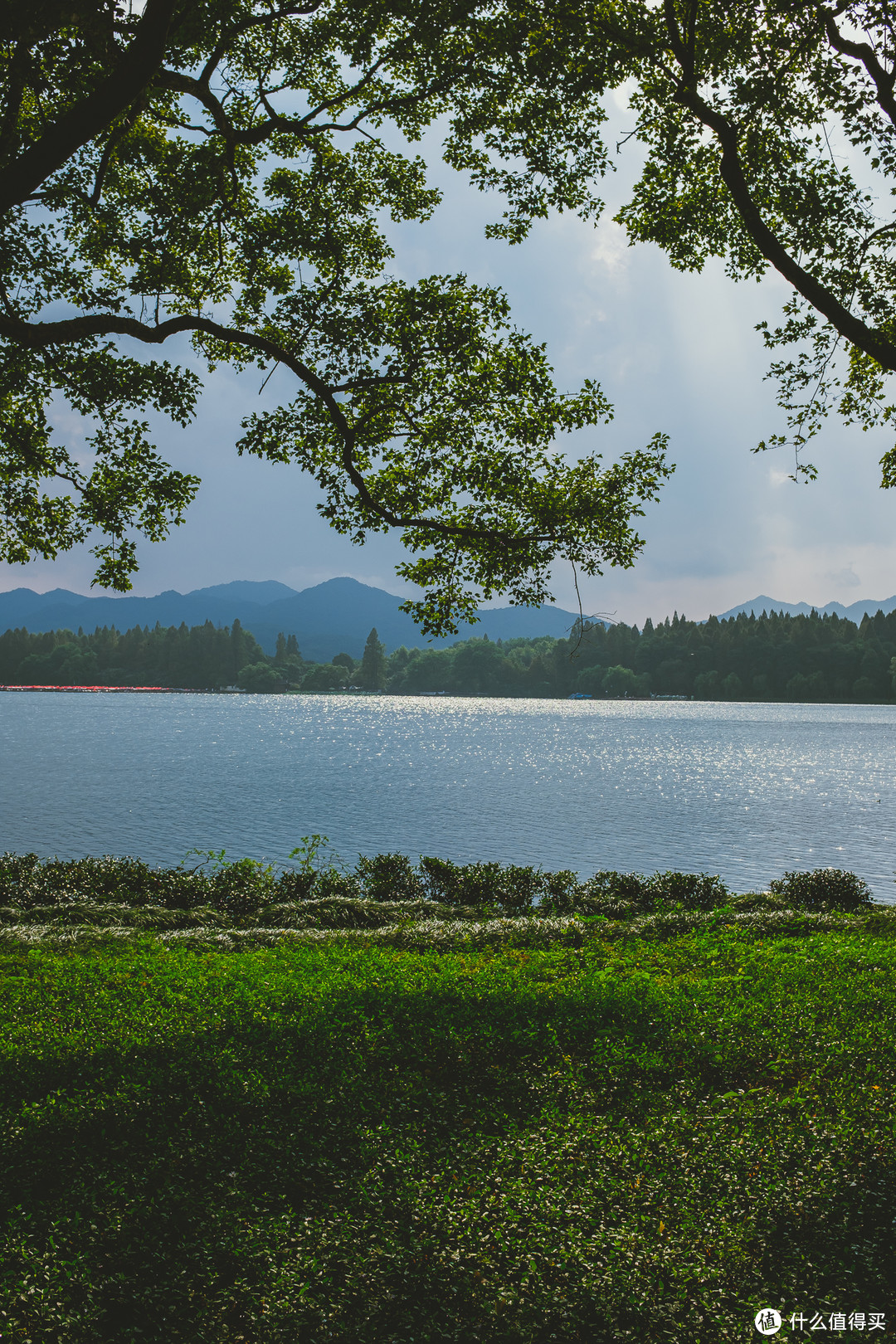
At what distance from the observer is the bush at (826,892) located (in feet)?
56.8

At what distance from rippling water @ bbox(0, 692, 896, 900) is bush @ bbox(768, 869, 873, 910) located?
6677mm

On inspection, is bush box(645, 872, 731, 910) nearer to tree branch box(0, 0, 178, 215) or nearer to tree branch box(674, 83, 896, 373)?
tree branch box(674, 83, 896, 373)

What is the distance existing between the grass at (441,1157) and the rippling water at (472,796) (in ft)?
60.1

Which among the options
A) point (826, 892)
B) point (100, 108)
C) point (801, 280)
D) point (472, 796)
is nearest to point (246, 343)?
point (100, 108)

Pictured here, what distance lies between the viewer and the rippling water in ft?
98.8

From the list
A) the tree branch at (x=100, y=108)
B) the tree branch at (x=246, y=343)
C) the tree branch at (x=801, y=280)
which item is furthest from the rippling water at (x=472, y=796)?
the tree branch at (x=100, y=108)

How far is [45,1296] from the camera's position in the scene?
4.66 metres

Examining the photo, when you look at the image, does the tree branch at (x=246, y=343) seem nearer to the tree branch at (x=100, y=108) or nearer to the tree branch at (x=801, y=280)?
the tree branch at (x=100, y=108)

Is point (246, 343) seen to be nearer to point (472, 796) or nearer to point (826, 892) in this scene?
point (826, 892)

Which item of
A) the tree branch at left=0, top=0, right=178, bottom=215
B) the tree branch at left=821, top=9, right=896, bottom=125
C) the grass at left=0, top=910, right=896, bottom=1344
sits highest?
the tree branch at left=821, top=9, right=896, bottom=125

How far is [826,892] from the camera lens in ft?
57.6

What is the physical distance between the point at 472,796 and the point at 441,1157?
39.8 metres

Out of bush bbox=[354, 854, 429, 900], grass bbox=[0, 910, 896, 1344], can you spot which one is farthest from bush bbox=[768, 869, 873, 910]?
grass bbox=[0, 910, 896, 1344]

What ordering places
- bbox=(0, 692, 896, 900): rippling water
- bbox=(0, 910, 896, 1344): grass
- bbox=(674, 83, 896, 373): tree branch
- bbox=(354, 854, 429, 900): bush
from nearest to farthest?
bbox=(0, 910, 896, 1344): grass → bbox=(674, 83, 896, 373): tree branch → bbox=(354, 854, 429, 900): bush → bbox=(0, 692, 896, 900): rippling water
